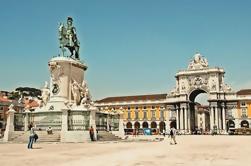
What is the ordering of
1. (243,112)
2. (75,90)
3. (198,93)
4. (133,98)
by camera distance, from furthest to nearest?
(133,98)
(198,93)
(243,112)
(75,90)

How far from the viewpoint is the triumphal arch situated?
84312 mm

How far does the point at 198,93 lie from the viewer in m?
90.6

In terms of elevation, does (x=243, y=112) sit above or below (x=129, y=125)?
above

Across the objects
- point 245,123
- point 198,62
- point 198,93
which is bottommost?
point 245,123

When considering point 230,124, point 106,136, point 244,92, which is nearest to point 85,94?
point 106,136

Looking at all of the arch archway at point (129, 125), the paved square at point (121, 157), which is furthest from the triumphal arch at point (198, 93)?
the paved square at point (121, 157)

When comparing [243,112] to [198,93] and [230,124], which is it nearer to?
[230,124]

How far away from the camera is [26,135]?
981 inches

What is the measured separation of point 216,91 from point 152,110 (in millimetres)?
18646

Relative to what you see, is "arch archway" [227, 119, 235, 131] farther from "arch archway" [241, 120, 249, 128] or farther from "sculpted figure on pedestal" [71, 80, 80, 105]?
"sculpted figure on pedestal" [71, 80, 80, 105]

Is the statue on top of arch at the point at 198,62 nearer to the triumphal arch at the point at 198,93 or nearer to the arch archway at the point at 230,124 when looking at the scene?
the triumphal arch at the point at 198,93

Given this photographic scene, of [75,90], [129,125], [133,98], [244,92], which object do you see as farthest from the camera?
[133,98]

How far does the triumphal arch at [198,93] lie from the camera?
3319 inches

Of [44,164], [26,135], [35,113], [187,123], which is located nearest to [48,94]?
[35,113]
